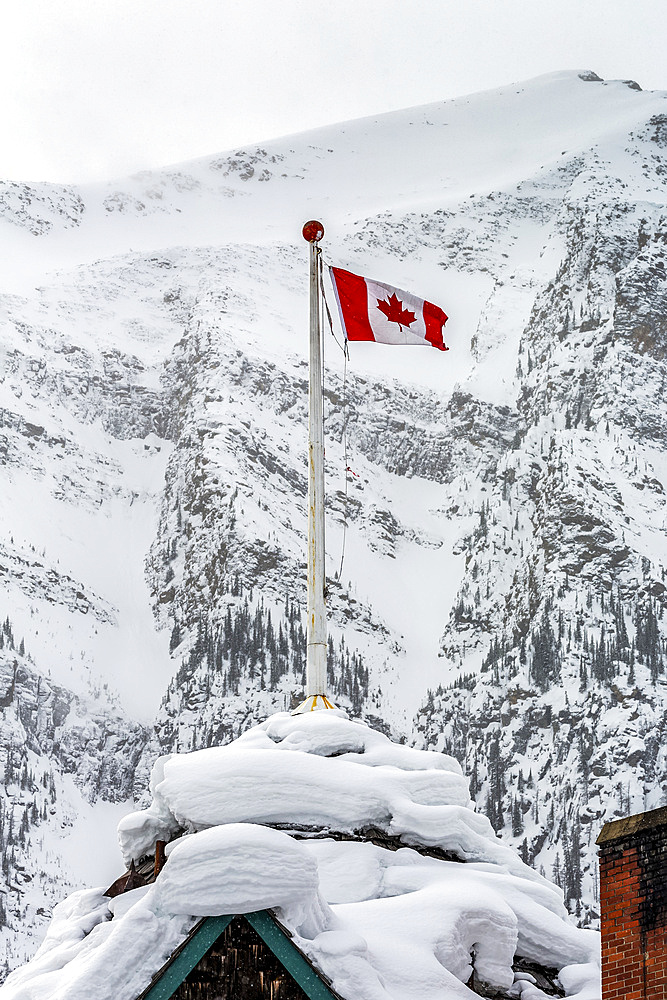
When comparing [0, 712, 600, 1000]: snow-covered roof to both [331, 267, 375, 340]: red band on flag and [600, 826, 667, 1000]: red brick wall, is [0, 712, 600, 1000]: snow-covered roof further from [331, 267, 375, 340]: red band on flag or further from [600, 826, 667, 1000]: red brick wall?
[331, 267, 375, 340]: red band on flag

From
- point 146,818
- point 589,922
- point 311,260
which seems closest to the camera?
point 146,818

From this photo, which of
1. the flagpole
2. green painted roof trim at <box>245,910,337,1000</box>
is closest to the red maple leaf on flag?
the flagpole

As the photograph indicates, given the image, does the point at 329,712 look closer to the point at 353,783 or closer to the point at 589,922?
the point at 353,783

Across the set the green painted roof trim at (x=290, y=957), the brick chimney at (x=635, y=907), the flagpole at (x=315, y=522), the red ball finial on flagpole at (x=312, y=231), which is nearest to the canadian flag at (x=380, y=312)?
the flagpole at (x=315, y=522)

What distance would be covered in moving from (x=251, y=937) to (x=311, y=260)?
1289 centimetres

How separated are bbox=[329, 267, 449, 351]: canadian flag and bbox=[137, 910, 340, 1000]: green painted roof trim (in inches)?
545

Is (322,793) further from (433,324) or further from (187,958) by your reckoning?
(433,324)

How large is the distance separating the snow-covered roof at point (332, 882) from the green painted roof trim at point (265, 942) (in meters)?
0.10

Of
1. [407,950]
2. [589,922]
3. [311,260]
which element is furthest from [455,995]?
[589,922]

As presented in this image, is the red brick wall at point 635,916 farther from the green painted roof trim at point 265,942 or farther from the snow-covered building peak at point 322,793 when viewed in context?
the snow-covered building peak at point 322,793

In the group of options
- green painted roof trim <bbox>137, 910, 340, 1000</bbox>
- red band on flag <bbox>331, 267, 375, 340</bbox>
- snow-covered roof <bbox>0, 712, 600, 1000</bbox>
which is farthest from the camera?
red band on flag <bbox>331, 267, 375, 340</bbox>

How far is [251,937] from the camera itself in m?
11.6

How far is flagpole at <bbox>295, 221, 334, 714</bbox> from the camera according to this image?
19375 mm

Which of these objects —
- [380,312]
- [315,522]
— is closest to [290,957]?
[315,522]
